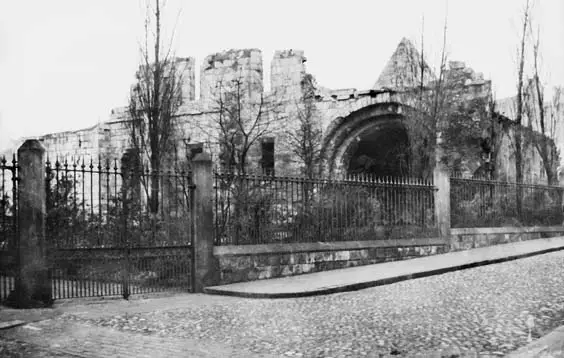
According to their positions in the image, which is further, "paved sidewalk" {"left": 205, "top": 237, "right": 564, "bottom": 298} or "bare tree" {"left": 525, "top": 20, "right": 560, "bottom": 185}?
"bare tree" {"left": 525, "top": 20, "right": 560, "bottom": 185}

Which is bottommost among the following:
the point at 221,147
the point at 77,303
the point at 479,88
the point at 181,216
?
the point at 77,303

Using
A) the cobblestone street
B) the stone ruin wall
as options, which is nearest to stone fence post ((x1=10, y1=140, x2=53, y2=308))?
the cobblestone street

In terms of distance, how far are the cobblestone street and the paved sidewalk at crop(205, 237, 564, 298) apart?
0.90ft

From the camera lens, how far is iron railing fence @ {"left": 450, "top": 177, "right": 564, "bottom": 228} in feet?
49.4

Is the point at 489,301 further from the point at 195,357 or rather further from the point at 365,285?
the point at 195,357

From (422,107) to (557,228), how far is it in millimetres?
5501

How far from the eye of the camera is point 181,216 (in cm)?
1063

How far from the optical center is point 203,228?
1010 centimetres

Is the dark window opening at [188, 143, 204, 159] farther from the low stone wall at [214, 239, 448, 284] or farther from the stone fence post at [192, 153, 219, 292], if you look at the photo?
the stone fence post at [192, 153, 219, 292]

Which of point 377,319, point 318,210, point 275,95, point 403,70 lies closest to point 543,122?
point 403,70

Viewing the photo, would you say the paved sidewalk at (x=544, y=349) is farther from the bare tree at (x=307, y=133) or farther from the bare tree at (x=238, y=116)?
the bare tree at (x=238, y=116)

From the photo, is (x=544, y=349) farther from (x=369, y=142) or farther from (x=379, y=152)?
(x=379, y=152)

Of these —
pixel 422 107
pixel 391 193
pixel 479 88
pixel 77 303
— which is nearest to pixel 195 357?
pixel 77 303

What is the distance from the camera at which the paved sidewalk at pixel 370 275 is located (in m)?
9.27
